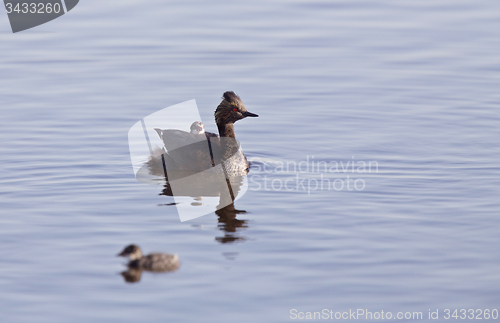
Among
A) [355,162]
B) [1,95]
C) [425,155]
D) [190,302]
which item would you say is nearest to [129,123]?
[1,95]

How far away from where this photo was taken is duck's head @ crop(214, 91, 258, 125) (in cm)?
1155

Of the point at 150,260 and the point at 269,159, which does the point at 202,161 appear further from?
the point at 150,260

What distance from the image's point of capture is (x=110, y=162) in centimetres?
1144

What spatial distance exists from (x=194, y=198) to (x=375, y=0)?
13.2m

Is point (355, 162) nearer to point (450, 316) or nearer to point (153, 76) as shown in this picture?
point (450, 316)

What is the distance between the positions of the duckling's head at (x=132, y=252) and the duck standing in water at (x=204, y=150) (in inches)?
142

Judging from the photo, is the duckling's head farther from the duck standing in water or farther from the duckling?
the duck standing in water

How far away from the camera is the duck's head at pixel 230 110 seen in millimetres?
11555

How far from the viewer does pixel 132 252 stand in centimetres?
739

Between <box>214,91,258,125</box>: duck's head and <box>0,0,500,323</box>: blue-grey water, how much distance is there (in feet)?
2.70

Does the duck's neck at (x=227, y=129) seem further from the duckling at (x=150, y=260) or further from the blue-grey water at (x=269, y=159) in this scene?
the duckling at (x=150, y=260)

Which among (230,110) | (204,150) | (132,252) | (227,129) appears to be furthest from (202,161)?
(132,252)

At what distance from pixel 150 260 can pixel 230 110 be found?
15.7 ft

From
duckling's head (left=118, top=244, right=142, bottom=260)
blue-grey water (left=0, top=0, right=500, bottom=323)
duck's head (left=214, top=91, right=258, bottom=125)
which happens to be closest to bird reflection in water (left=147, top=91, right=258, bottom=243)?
duck's head (left=214, top=91, right=258, bottom=125)
